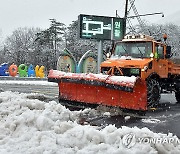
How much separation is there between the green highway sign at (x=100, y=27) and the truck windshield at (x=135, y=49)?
11456mm

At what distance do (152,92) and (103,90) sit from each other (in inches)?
73.7

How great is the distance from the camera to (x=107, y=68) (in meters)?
10.7

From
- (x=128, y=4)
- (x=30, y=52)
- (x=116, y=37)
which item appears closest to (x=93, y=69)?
(x=116, y=37)

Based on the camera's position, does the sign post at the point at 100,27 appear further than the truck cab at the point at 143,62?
Yes

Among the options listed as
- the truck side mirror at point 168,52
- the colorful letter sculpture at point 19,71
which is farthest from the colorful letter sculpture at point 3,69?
the truck side mirror at point 168,52

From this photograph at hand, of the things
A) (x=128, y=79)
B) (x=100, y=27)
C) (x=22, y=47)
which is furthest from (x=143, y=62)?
(x=22, y=47)

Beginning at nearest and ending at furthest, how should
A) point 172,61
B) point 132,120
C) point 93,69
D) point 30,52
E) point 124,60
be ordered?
1. point 132,120
2. point 124,60
3. point 172,61
4. point 93,69
5. point 30,52

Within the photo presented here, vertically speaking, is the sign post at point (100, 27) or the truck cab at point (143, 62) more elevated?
the sign post at point (100, 27)

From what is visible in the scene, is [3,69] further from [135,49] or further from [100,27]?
[135,49]

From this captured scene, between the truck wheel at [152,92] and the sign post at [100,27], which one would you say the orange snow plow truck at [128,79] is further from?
the sign post at [100,27]

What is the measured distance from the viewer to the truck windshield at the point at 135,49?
1075cm

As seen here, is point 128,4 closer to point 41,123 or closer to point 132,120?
point 132,120

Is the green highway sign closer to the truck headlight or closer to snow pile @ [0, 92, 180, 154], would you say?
the truck headlight

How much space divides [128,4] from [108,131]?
77.0ft
